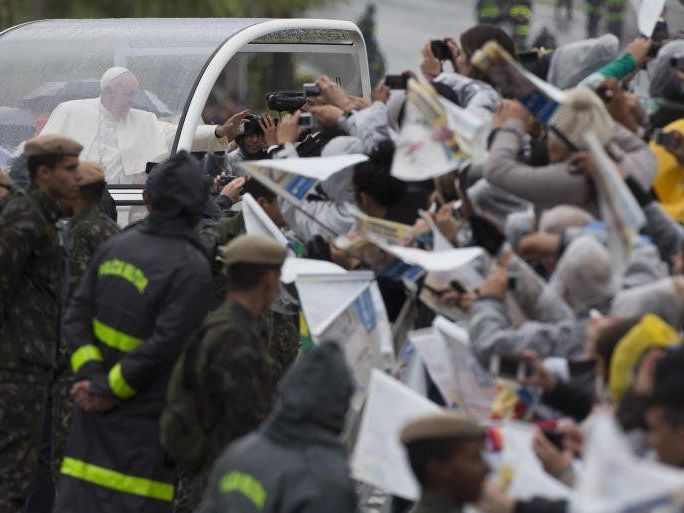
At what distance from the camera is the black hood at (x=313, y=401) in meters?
5.58

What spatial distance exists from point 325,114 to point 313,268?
1.21 metres

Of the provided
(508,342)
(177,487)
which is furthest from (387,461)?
(177,487)

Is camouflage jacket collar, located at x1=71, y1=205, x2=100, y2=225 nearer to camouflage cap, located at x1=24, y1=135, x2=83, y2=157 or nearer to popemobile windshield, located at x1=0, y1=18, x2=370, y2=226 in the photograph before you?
camouflage cap, located at x1=24, y1=135, x2=83, y2=157

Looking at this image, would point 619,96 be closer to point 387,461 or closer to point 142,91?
point 387,461

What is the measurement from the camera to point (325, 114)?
29.9 ft

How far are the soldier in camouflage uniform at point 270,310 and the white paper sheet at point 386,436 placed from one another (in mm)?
2586

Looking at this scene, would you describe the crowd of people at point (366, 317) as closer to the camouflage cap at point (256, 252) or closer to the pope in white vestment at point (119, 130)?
the camouflage cap at point (256, 252)

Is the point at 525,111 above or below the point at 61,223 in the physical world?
above

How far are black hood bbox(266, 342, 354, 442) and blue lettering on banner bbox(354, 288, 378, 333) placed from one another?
75.6 inches

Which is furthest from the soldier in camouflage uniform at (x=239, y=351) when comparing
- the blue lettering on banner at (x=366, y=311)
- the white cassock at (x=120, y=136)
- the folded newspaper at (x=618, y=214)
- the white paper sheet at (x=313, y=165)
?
the white cassock at (x=120, y=136)

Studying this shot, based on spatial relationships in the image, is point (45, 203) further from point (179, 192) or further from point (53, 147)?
point (179, 192)

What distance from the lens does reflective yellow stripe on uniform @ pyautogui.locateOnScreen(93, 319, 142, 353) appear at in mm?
8102

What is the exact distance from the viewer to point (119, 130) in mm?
13062

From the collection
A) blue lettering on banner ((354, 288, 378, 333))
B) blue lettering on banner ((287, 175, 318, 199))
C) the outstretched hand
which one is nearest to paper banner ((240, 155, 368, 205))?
blue lettering on banner ((287, 175, 318, 199))
